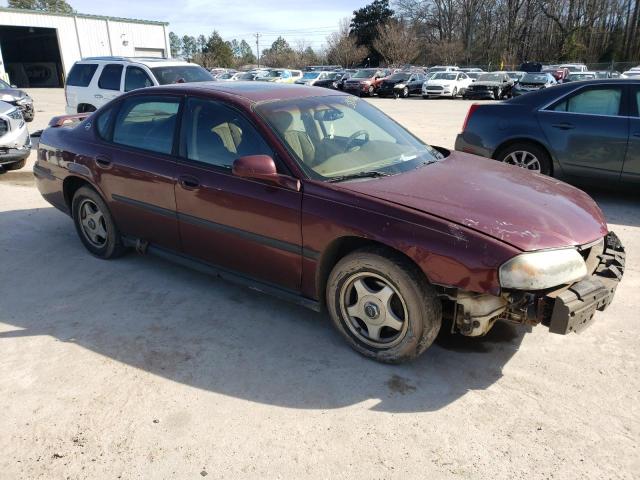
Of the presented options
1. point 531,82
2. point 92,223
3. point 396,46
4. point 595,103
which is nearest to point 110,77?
point 92,223

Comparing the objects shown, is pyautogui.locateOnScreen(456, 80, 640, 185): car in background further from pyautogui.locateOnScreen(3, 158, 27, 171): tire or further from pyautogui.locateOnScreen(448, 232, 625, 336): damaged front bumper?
pyautogui.locateOnScreen(3, 158, 27, 171): tire

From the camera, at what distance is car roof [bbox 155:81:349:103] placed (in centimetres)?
371

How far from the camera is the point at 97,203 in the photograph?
15.0 feet

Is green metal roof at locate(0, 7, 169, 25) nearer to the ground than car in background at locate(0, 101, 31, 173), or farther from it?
farther from it

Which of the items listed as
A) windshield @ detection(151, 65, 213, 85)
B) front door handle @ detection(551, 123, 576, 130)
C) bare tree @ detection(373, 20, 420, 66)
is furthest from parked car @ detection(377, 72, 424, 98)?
bare tree @ detection(373, 20, 420, 66)

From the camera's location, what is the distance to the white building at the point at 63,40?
38500 millimetres

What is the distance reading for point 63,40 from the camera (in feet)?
130

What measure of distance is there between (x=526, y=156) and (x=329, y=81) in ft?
91.7

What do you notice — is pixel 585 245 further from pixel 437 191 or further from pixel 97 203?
pixel 97 203

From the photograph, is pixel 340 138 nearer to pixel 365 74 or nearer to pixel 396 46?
pixel 365 74

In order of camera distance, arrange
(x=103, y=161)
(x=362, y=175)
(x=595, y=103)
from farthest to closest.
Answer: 1. (x=595, y=103)
2. (x=103, y=161)
3. (x=362, y=175)

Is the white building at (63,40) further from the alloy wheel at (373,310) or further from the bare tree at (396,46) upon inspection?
the alloy wheel at (373,310)

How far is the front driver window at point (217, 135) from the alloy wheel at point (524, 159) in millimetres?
4351

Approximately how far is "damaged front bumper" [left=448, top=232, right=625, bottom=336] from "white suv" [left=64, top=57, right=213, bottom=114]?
28.4 feet
